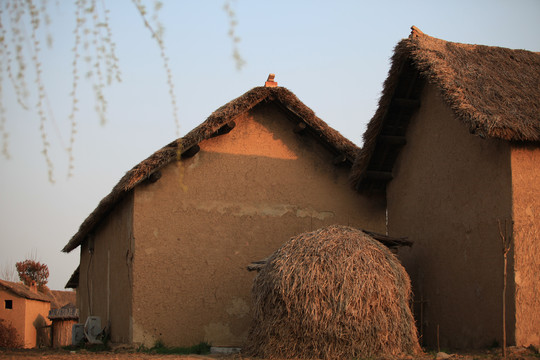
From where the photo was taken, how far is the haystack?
7.96 metres

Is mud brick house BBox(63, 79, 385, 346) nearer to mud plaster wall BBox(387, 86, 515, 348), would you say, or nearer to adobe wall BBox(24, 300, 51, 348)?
mud plaster wall BBox(387, 86, 515, 348)

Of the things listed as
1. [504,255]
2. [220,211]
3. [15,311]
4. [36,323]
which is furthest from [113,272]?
[36,323]

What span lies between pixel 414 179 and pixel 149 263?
15.3ft

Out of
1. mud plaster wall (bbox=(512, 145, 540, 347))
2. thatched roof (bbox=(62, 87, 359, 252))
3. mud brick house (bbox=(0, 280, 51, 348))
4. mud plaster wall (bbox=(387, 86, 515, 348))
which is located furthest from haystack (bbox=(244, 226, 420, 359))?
mud brick house (bbox=(0, 280, 51, 348))

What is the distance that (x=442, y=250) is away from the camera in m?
9.77

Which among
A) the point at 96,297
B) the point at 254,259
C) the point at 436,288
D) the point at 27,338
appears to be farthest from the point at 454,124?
the point at 27,338

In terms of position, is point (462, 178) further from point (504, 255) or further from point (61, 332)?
point (61, 332)

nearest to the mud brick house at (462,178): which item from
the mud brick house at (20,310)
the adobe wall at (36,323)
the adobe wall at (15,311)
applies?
the mud brick house at (20,310)

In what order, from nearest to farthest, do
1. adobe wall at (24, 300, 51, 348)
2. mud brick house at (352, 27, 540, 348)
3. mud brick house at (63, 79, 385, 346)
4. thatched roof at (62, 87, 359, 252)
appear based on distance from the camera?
1. mud brick house at (352, 27, 540, 348)
2. thatched roof at (62, 87, 359, 252)
3. mud brick house at (63, 79, 385, 346)
4. adobe wall at (24, 300, 51, 348)

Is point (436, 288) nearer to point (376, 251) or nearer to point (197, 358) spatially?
point (376, 251)

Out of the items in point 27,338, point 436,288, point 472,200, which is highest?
point 472,200

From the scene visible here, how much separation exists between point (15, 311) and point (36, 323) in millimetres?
2544

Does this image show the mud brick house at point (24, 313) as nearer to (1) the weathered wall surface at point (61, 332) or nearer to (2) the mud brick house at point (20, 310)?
(2) the mud brick house at point (20, 310)

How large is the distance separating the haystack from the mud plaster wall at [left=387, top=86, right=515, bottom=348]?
1.08 m
